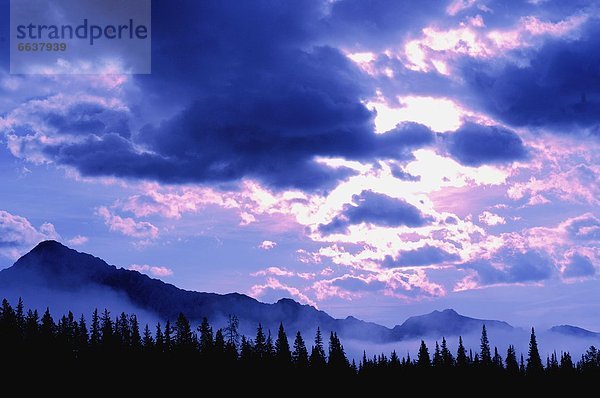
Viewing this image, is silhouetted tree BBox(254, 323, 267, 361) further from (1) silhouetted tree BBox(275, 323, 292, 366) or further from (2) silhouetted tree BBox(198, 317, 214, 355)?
(2) silhouetted tree BBox(198, 317, 214, 355)

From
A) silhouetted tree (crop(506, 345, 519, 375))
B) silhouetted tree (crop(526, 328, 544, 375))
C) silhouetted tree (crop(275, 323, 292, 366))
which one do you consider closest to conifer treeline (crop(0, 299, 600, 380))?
silhouetted tree (crop(275, 323, 292, 366))

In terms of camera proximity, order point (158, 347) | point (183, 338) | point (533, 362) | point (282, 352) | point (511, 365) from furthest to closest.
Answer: point (511, 365) → point (533, 362) → point (282, 352) → point (183, 338) → point (158, 347)

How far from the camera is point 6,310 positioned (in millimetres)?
126875

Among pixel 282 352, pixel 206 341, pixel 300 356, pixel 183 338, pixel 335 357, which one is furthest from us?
pixel 335 357

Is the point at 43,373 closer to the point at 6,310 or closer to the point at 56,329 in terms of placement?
the point at 6,310

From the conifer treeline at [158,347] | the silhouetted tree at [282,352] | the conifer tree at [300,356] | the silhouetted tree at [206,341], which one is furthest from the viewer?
the conifer tree at [300,356]

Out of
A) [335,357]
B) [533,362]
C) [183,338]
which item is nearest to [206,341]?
[183,338]

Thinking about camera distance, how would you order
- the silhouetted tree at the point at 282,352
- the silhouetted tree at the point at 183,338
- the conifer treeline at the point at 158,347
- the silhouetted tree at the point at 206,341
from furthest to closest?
the silhouetted tree at the point at 282,352
the silhouetted tree at the point at 183,338
the silhouetted tree at the point at 206,341
the conifer treeline at the point at 158,347

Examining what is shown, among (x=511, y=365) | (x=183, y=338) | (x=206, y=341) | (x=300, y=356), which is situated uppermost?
(x=183, y=338)

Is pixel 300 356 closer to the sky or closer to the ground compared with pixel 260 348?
closer to the ground

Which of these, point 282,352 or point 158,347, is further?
point 282,352

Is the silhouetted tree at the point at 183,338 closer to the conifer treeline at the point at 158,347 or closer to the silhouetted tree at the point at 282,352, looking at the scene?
the conifer treeline at the point at 158,347

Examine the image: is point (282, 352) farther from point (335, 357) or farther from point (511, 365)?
point (511, 365)

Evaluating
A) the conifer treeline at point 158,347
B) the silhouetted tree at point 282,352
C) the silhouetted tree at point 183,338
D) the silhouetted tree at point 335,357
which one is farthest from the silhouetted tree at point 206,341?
the silhouetted tree at point 335,357
